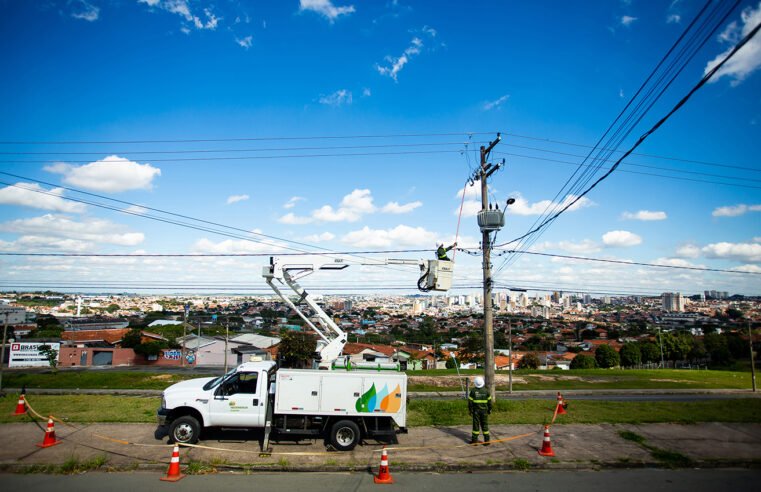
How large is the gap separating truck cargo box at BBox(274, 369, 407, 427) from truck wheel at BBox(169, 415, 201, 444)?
7.36 ft

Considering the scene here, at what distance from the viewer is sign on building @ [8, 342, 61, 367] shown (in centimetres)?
5022

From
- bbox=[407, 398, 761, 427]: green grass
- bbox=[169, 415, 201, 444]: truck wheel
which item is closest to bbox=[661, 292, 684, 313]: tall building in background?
bbox=[407, 398, 761, 427]: green grass

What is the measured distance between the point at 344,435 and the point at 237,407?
2.99 m

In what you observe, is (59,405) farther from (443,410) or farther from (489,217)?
(489,217)

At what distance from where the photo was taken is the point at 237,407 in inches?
436

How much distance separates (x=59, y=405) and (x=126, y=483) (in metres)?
10.5

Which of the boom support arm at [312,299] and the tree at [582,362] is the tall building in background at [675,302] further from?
the boom support arm at [312,299]

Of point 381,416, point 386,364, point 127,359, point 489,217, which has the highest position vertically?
point 489,217

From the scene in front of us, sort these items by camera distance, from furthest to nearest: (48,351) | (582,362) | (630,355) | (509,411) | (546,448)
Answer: (630,355)
(582,362)
(48,351)
(509,411)
(546,448)

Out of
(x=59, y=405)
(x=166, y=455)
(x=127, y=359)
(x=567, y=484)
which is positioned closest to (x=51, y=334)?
(x=127, y=359)

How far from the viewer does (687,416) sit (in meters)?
15.0

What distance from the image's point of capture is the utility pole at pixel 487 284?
16.1 meters

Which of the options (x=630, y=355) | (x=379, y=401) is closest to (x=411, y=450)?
(x=379, y=401)

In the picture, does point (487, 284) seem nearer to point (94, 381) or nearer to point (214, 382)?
point (214, 382)
